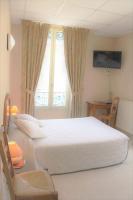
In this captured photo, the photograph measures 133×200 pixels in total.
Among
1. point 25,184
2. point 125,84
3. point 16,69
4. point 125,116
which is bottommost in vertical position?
point 25,184

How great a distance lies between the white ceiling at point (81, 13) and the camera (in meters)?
2.77

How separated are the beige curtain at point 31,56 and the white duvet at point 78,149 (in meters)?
1.33

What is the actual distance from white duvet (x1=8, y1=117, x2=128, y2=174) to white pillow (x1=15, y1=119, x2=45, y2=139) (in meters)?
0.07

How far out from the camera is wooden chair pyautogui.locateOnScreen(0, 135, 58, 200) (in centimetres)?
145

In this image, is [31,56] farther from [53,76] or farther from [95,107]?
[95,107]

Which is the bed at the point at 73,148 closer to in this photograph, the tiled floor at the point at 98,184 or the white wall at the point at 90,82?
the tiled floor at the point at 98,184

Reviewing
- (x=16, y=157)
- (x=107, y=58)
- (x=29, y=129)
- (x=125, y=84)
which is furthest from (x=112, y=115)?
(x=16, y=157)

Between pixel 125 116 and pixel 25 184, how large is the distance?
3142 mm

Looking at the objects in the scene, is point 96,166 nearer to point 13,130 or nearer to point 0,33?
point 13,130

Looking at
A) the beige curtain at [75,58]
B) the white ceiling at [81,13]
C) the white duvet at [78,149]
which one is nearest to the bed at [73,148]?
the white duvet at [78,149]

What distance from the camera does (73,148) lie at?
2.41 metres

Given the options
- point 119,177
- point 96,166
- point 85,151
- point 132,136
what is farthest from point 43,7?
point 132,136

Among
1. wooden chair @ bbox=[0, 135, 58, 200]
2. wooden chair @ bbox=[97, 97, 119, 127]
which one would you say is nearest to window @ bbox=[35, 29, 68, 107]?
wooden chair @ bbox=[97, 97, 119, 127]

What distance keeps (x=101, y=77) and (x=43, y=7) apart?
2335mm
